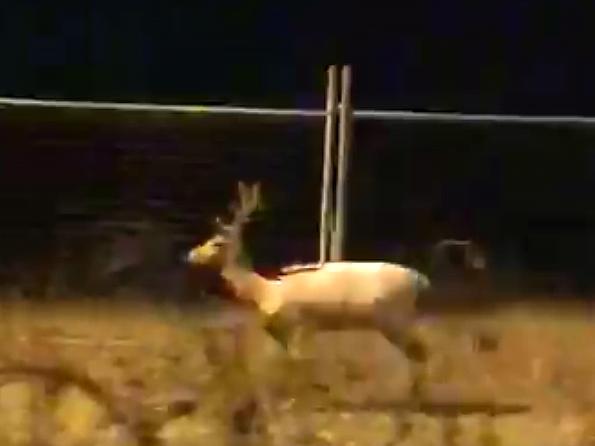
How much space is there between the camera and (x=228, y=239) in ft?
4.56

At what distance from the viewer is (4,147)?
1472 millimetres

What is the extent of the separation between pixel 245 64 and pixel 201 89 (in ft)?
0.18

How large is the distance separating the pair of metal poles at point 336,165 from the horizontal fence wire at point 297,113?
0.03 metres

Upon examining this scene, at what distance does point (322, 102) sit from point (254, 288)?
0.83 feet

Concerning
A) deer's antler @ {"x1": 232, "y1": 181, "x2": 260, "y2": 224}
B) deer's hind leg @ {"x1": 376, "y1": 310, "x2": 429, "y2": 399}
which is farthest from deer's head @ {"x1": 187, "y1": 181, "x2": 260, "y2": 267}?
deer's hind leg @ {"x1": 376, "y1": 310, "x2": 429, "y2": 399}

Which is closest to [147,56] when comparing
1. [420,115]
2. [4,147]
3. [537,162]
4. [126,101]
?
[126,101]

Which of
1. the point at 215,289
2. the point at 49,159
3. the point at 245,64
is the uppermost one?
the point at 245,64

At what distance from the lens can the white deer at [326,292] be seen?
1.34 m

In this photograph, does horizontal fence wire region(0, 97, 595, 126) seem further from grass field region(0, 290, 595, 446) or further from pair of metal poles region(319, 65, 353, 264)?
grass field region(0, 290, 595, 446)

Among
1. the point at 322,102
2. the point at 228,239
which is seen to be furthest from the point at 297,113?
the point at 228,239

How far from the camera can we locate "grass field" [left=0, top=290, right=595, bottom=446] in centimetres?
141

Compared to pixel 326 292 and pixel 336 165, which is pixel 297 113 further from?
pixel 326 292

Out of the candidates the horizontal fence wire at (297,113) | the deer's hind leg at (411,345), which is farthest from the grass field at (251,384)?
the horizontal fence wire at (297,113)

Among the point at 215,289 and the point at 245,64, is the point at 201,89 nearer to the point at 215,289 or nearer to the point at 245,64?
the point at 245,64
